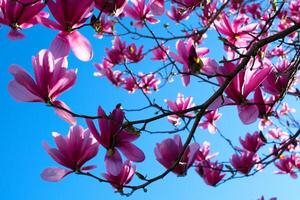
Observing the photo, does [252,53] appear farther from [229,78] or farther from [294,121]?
[294,121]

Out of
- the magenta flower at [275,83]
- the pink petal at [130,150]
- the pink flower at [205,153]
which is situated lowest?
the pink flower at [205,153]

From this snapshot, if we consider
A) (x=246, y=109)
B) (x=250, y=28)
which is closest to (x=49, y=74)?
(x=246, y=109)

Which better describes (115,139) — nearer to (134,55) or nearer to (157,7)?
(157,7)

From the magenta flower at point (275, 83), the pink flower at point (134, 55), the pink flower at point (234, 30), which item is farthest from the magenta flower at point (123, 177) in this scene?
the pink flower at point (134, 55)

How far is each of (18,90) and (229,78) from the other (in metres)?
0.51

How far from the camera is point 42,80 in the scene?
88 centimetres

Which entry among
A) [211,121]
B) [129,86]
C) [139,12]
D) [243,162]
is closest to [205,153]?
[211,121]

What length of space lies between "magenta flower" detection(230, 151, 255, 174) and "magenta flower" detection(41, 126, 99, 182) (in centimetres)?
110

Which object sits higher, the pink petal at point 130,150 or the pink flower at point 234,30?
the pink flower at point 234,30

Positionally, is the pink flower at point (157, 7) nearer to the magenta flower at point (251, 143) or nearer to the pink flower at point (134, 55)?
the magenta flower at point (251, 143)

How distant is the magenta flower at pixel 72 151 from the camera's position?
100 centimetres

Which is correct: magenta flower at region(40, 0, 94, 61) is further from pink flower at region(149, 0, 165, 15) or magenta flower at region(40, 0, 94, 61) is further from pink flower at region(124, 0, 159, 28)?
pink flower at region(124, 0, 159, 28)

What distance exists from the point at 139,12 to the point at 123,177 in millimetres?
971

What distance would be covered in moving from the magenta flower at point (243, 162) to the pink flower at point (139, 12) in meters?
0.82
